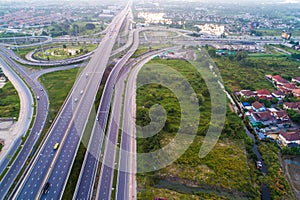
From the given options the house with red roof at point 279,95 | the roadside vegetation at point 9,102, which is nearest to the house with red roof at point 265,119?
the house with red roof at point 279,95

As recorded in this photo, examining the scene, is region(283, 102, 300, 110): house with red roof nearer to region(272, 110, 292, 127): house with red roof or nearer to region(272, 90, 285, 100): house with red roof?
region(272, 110, 292, 127): house with red roof

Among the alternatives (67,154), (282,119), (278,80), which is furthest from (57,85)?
(278,80)

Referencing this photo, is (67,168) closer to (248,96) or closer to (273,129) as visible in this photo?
(273,129)

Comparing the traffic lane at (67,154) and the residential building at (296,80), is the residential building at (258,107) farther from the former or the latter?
the traffic lane at (67,154)

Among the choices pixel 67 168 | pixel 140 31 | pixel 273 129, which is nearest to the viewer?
pixel 67 168

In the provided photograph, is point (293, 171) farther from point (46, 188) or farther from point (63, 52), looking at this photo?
point (63, 52)

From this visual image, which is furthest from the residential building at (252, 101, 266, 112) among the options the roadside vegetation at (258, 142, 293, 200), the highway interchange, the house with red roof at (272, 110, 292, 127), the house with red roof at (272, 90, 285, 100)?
the highway interchange

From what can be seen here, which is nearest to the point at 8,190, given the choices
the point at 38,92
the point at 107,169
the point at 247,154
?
the point at 107,169
